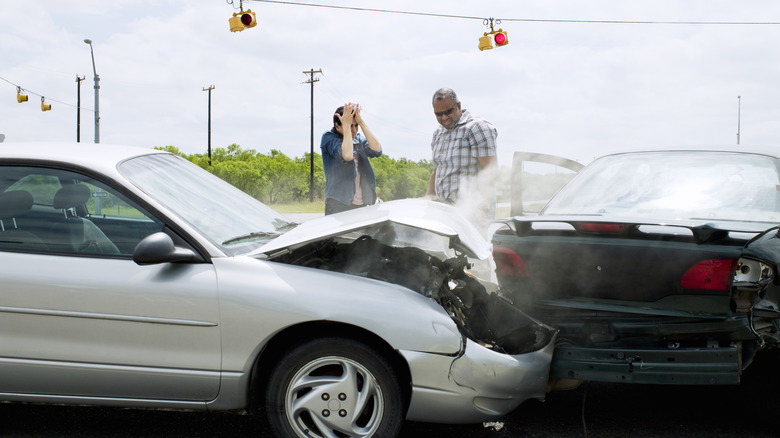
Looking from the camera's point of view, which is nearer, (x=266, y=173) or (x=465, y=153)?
(x=465, y=153)

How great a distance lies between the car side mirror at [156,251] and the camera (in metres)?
2.62

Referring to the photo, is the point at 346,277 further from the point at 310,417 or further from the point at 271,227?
the point at 271,227

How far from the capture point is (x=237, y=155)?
54.7 m

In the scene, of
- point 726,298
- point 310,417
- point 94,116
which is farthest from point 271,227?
point 94,116

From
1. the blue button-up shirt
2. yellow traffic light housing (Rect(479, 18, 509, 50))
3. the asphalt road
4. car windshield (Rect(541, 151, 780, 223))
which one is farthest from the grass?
the asphalt road

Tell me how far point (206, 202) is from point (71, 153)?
2.20 ft

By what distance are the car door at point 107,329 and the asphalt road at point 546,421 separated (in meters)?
0.50

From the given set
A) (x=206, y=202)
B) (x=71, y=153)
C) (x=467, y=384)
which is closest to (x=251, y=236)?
(x=206, y=202)

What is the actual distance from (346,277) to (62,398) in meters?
1.37

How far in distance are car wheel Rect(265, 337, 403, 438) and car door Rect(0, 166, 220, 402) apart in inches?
12.3

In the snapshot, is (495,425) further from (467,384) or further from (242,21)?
(242,21)

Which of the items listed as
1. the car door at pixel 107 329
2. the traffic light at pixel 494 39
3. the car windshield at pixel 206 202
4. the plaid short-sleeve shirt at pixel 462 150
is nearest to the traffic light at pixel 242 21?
the traffic light at pixel 494 39

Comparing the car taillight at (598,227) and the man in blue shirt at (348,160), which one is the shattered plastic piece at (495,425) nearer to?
the car taillight at (598,227)

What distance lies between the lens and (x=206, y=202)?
329 centimetres
